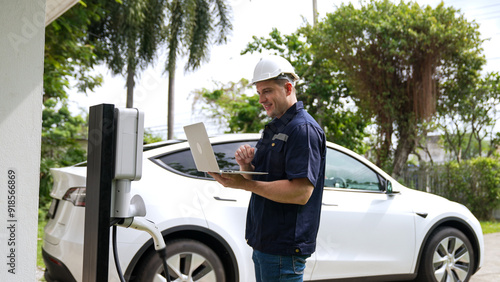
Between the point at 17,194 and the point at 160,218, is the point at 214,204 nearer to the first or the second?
the point at 160,218

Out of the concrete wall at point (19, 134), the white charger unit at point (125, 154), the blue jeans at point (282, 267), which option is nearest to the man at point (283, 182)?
the blue jeans at point (282, 267)

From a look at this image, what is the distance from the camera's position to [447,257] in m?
5.38

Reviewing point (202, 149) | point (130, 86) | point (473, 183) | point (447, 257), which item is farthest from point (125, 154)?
point (130, 86)

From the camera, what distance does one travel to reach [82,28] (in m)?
11.7

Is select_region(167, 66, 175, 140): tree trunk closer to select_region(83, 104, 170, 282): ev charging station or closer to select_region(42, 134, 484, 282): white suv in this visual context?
select_region(42, 134, 484, 282): white suv

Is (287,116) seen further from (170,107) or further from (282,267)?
(170,107)

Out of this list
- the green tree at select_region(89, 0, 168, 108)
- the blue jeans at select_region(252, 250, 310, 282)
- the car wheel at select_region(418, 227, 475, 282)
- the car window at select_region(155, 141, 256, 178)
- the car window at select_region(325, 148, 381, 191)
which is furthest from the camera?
the green tree at select_region(89, 0, 168, 108)

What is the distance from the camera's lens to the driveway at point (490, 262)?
613 centimetres

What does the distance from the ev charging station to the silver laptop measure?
1.78ft

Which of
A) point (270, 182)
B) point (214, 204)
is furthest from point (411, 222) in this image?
point (270, 182)

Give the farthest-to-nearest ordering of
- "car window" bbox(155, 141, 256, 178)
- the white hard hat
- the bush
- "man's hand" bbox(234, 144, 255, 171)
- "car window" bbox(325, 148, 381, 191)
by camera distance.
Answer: the bush < "car window" bbox(325, 148, 381, 191) < "car window" bbox(155, 141, 256, 178) < "man's hand" bbox(234, 144, 255, 171) < the white hard hat

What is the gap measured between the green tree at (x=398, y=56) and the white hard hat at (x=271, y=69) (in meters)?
9.89

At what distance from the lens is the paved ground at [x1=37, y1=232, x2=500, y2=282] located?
6066 mm

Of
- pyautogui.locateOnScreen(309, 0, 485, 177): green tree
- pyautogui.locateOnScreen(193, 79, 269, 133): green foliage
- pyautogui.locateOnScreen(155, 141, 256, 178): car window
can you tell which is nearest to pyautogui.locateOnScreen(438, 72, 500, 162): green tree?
pyautogui.locateOnScreen(309, 0, 485, 177): green tree
